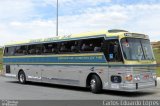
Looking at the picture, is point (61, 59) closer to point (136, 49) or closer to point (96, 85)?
point (96, 85)

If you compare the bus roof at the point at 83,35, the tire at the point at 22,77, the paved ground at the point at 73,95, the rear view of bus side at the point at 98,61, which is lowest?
the paved ground at the point at 73,95

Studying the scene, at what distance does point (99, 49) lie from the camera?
18250 mm

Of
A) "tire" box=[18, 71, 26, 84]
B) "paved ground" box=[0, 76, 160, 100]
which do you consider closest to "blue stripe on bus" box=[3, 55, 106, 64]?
"tire" box=[18, 71, 26, 84]

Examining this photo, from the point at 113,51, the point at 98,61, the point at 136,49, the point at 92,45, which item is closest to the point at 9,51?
the point at 92,45

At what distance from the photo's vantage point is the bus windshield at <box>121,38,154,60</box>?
17.1 m

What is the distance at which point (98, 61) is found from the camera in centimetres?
1828

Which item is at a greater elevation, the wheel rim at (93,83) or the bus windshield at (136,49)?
the bus windshield at (136,49)

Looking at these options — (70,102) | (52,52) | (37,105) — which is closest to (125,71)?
(70,102)

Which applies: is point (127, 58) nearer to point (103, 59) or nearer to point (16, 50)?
point (103, 59)

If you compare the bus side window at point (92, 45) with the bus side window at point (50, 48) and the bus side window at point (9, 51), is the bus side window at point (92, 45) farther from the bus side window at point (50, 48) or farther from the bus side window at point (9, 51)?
the bus side window at point (9, 51)

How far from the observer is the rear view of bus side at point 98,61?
17031 mm

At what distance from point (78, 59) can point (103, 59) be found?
2.15 meters

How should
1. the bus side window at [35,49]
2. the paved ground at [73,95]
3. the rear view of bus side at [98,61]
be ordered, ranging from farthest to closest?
1. the bus side window at [35,49]
2. the rear view of bus side at [98,61]
3. the paved ground at [73,95]

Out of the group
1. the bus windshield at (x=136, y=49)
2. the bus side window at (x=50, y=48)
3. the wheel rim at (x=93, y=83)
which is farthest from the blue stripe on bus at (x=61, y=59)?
the bus windshield at (x=136, y=49)
